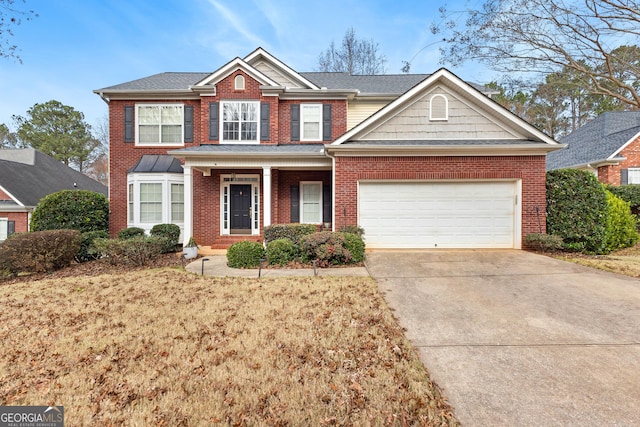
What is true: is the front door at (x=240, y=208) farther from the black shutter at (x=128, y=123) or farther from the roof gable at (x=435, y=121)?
the roof gable at (x=435, y=121)

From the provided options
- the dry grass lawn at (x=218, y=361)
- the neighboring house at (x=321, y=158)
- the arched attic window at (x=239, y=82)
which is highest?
the arched attic window at (x=239, y=82)

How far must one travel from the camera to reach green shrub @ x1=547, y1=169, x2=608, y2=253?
896 centimetres

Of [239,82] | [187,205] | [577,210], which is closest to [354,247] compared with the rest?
[187,205]

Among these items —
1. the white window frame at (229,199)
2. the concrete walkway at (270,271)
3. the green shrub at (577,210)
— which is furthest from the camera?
the white window frame at (229,199)

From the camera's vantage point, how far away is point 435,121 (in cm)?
999

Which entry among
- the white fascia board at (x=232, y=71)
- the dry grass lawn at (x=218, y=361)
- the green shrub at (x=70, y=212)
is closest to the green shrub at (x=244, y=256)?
the dry grass lawn at (x=218, y=361)

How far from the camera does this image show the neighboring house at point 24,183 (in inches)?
722

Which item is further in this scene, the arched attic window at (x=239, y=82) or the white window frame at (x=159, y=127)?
the white window frame at (x=159, y=127)

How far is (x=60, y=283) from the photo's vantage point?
7.12 metres

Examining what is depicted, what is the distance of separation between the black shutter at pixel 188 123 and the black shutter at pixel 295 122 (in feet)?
14.3

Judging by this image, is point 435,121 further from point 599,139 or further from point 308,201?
point 599,139

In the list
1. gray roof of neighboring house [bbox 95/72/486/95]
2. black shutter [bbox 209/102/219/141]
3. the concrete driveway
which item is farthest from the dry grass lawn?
gray roof of neighboring house [bbox 95/72/486/95]

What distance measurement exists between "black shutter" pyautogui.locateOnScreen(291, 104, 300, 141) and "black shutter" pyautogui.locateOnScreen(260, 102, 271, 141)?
1.02 meters

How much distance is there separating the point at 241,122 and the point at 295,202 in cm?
403
